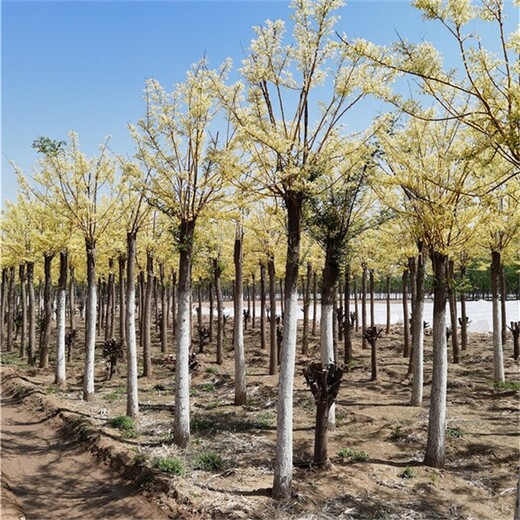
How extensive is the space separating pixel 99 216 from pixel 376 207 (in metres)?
7.83

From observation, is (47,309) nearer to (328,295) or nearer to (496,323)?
(328,295)

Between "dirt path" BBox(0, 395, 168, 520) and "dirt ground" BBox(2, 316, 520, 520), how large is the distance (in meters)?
0.03

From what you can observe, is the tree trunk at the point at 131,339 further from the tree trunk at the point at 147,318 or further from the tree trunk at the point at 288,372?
the tree trunk at the point at 288,372

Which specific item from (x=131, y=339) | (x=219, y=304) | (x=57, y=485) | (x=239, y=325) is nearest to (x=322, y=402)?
(x=239, y=325)

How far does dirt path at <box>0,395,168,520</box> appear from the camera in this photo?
7355 mm

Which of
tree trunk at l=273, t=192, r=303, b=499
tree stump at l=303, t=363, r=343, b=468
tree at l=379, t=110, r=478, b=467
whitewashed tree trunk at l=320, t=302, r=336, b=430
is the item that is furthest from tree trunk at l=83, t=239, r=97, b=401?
tree at l=379, t=110, r=478, b=467

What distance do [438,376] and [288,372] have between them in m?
3.20

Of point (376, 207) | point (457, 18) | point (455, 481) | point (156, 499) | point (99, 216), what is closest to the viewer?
point (457, 18)

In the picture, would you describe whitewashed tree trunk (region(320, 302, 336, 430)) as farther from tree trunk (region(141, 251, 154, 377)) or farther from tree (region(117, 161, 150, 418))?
tree trunk (region(141, 251, 154, 377))

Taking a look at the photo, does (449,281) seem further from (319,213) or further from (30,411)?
(30,411)

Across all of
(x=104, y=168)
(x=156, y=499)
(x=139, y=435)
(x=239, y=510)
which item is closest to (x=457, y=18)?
(x=239, y=510)

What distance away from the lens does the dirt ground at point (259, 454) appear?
732 cm

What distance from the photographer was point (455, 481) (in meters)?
8.32

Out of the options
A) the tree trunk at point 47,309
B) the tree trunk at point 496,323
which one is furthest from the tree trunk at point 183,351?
the tree trunk at point 496,323
